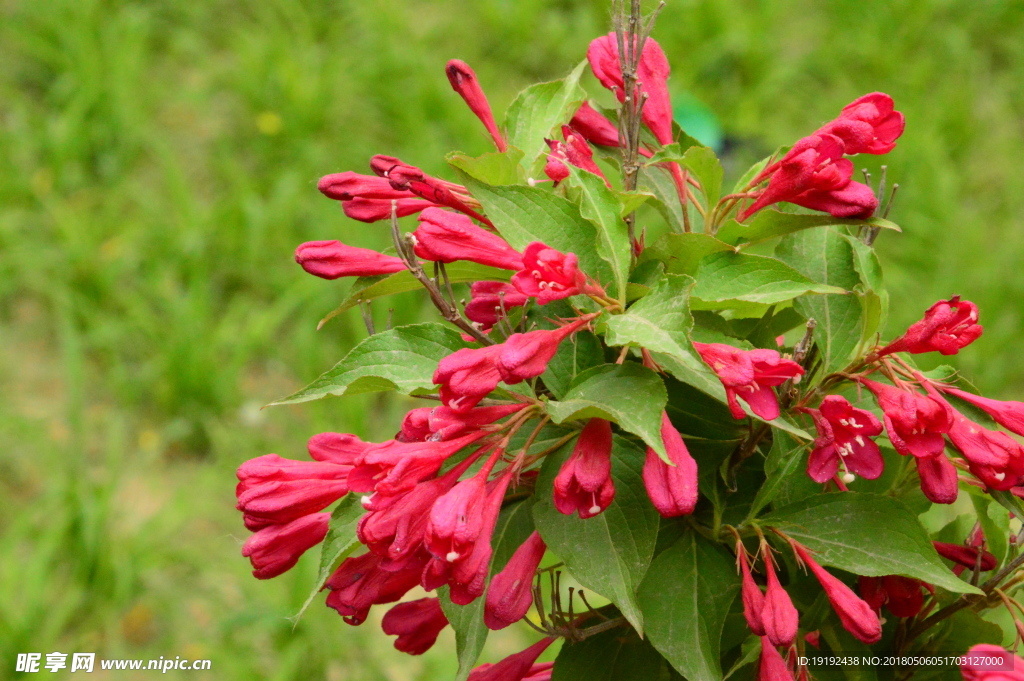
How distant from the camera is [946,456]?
82 cm

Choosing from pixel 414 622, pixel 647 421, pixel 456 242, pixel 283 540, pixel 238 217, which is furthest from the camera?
pixel 238 217

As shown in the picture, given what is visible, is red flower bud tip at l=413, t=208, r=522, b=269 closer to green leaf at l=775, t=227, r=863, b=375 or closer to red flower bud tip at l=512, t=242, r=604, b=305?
red flower bud tip at l=512, t=242, r=604, b=305

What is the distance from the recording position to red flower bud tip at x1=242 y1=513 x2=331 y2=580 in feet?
2.82

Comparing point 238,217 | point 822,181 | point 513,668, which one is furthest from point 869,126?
point 238,217

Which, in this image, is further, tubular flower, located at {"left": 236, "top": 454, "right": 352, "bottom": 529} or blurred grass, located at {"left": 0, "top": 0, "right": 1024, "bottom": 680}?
blurred grass, located at {"left": 0, "top": 0, "right": 1024, "bottom": 680}

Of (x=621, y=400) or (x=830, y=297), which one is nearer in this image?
(x=621, y=400)

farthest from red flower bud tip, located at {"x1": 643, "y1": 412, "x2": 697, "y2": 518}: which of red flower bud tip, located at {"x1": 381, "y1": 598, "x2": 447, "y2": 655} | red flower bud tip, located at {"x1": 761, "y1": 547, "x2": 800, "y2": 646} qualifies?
red flower bud tip, located at {"x1": 381, "y1": 598, "x2": 447, "y2": 655}

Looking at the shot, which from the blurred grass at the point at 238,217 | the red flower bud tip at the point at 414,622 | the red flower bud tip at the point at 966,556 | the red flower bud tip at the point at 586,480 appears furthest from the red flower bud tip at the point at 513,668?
the blurred grass at the point at 238,217

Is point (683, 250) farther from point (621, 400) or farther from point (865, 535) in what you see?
point (865, 535)

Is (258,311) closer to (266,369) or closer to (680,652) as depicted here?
(266,369)

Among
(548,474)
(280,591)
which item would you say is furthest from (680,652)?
(280,591)

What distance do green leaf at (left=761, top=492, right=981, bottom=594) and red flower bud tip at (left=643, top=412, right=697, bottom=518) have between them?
0.39 feet

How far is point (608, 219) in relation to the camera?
738 mm

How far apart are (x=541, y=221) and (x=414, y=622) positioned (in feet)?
1.47
